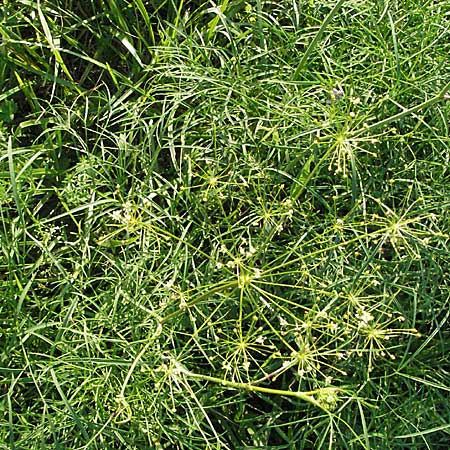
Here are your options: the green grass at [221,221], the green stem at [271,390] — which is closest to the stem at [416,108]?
the green grass at [221,221]

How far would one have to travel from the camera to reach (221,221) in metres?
1.88

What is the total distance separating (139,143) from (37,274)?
44cm

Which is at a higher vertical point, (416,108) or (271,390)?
(416,108)

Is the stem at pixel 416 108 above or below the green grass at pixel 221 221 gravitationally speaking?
above

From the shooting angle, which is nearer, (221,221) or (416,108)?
(416,108)

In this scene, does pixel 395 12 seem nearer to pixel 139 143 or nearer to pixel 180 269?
pixel 139 143

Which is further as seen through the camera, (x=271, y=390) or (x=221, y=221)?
(x=221, y=221)

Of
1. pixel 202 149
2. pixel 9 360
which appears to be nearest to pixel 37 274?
pixel 9 360

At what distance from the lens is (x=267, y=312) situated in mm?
1770

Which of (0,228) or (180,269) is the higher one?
(0,228)

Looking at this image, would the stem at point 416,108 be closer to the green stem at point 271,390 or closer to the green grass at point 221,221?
the green grass at point 221,221

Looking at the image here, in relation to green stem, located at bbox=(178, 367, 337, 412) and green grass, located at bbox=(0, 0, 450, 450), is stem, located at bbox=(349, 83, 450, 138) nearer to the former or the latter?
green grass, located at bbox=(0, 0, 450, 450)

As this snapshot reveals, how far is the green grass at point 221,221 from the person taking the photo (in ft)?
5.65

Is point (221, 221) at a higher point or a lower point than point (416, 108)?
lower
